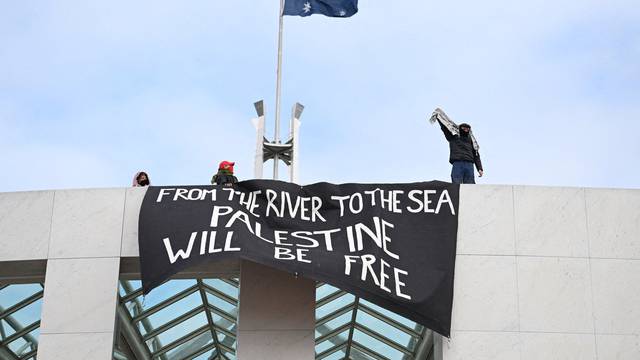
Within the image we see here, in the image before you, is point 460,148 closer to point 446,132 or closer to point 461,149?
point 461,149

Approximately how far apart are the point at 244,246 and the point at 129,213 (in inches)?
80.9

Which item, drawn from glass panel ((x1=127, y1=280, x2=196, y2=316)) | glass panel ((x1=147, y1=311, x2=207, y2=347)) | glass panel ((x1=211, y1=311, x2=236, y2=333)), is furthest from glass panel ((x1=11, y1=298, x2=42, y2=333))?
glass panel ((x1=211, y1=311, x2=236, y2=333))

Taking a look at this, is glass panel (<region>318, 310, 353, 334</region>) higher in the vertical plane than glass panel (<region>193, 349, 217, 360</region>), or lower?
higher

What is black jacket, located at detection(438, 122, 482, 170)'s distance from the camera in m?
18.3

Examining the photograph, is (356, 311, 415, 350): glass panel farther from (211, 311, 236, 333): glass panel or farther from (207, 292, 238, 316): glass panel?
(211, 311, 236, 333): glass panel

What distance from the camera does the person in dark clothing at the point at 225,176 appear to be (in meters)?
17.3

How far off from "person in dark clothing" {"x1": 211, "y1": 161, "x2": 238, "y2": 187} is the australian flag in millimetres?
4424

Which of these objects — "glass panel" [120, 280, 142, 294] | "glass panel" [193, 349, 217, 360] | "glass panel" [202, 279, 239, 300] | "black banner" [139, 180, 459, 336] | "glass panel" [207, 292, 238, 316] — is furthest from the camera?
"glass panel" [193, 349, 217, 360]

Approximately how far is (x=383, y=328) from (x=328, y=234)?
547cm

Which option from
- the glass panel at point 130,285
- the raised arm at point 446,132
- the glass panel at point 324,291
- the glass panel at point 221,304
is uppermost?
the raised arm at point 446,132

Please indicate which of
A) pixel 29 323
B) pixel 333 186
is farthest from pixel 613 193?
pixel 29 323

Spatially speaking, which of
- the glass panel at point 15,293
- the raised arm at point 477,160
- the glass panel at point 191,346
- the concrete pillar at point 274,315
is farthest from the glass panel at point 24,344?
the raised arm at point 477,160

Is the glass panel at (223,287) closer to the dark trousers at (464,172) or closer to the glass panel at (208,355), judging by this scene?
the glass panel at (208,355)

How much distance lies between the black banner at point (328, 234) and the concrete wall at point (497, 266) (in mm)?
401
